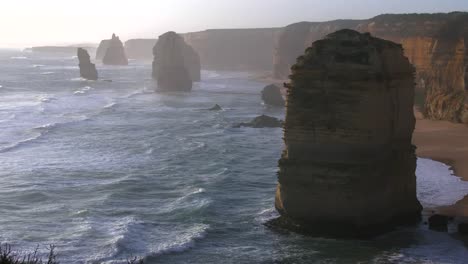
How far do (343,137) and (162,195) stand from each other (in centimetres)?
1120

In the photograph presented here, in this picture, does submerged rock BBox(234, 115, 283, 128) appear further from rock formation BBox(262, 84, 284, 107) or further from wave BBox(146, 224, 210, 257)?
wave BBox(146, 224, 210, 257)

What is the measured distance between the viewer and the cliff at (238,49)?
6718 inches

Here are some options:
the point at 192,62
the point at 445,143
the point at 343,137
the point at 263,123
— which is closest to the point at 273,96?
the point at 263,123

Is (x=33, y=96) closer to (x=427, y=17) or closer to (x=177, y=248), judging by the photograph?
(x=427, y=17)

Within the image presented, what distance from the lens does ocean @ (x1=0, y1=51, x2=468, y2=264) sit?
2291 cm

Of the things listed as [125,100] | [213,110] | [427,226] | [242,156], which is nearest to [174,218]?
[427,226]

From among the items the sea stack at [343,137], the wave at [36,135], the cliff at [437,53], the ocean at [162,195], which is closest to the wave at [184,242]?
the ocean at [162,195]


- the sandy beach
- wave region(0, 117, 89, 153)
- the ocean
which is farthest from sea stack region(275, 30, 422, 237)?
wave region(0, 117, 89, 153)

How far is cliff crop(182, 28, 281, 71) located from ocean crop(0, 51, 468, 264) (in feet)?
358

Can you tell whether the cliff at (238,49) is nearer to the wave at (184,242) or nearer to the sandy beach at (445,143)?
the sandy beach at (445,143)

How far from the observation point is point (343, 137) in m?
23.7

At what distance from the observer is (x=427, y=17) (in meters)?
78.9

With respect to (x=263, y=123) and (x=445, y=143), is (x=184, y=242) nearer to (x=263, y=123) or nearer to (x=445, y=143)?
(x=445, y=143)

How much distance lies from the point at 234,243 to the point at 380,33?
64.4m
